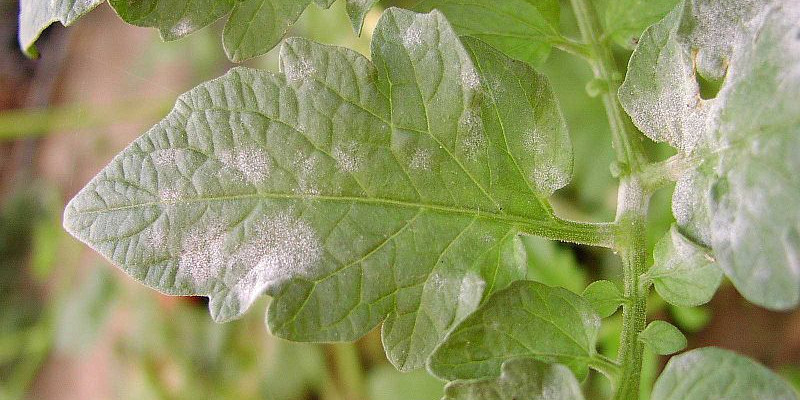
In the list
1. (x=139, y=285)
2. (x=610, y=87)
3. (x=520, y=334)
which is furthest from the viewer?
(x=139, y=285)

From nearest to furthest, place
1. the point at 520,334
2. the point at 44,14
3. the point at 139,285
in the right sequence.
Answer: the point at 520,334
the point at 44,14
the point at 139,285

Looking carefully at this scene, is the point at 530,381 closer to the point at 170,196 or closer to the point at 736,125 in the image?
the point at 736,125

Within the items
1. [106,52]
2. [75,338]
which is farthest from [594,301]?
[106,52]

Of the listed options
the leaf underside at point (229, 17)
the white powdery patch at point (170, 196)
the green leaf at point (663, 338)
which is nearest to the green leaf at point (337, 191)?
the white powdery patch at point (170, 196)

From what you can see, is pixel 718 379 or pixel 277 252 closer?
pixel 718 379

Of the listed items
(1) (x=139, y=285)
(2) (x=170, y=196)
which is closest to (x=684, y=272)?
(2) (x=170, y=196)

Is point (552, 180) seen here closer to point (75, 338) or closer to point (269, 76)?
point (269, 76)

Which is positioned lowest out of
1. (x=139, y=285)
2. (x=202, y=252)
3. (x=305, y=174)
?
(x=139, y=285)

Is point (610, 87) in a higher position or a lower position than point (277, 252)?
higher
